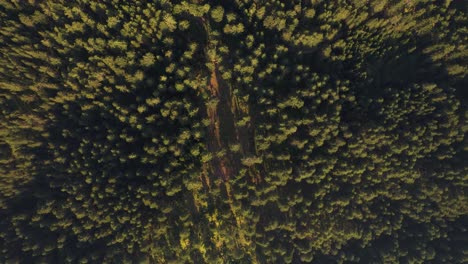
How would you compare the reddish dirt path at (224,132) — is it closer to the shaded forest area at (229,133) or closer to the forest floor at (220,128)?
the forest floor at (220,128)

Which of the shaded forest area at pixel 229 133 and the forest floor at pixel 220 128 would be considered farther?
the forest floor at pixel 220 128

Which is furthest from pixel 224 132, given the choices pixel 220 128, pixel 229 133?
pixel 220 128

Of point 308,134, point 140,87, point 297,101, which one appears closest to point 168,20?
point 140,87

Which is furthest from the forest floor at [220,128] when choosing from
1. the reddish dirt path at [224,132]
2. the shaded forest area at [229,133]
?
the shaded forest area at [229,133]

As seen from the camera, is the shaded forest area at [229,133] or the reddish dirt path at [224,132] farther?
the reddish dirt path at [224,132]

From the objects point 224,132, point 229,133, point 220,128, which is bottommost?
point 229,133

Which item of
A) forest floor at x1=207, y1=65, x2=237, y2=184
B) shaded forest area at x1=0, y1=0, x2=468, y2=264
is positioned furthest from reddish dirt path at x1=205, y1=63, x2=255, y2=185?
shaded forest area at x1=0, y1=0, x2=468, y2=264

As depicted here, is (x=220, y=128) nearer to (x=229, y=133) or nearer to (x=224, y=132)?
(x=224, y=132)

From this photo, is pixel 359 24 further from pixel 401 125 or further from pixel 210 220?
pixel 210 220

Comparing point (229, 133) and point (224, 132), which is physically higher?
point (224, 132)
